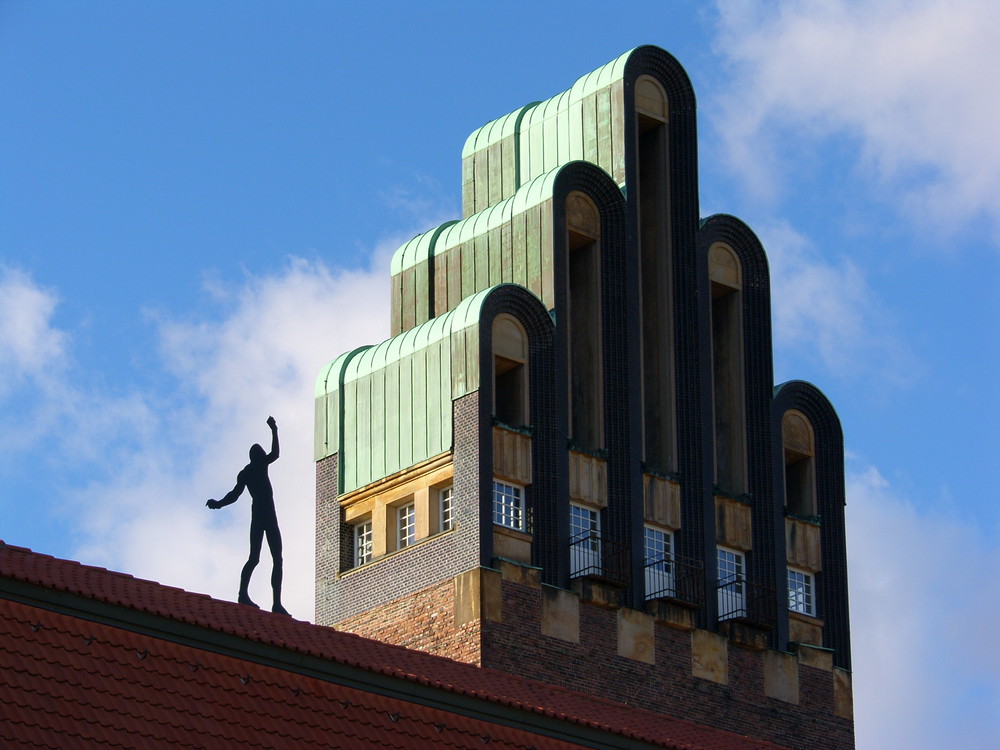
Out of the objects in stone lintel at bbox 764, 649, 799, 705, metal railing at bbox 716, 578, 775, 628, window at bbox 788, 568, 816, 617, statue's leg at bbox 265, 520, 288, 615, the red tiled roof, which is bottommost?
the red tiled roof

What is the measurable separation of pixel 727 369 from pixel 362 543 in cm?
855

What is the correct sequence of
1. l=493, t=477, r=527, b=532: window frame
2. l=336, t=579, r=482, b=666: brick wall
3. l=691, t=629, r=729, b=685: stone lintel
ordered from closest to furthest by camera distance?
l=336, t=579, r=482, b=666: brick wall < l=493, t=477, r=527, b=532: window frame < l=691, t=629, r=729, b=685: stone lintel

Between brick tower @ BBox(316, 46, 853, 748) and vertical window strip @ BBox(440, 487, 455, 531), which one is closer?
brick tower @ BBox(316, 46, 853, 748)

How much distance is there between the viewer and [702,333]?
4944 cm

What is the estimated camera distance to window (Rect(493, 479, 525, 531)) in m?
45.4

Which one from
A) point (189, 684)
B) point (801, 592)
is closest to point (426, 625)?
point (801, 592)

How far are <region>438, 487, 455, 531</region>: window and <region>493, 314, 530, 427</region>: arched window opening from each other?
1755 mm

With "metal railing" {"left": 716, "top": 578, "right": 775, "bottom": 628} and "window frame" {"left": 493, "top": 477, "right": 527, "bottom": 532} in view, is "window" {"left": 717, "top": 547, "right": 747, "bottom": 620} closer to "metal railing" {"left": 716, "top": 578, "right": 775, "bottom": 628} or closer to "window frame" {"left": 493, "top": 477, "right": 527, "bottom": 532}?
"metal railing" {"left": 716, "top": 578, "right": 775, "bottom": 628}

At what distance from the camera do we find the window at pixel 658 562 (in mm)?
46787

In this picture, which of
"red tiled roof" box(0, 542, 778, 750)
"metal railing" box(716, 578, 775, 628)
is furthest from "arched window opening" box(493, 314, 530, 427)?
"red tiled roof" box(0, 542, 778, 750)

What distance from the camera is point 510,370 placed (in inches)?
1843

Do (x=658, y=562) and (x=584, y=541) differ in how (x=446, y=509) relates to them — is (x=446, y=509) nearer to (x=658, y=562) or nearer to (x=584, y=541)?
(x=584, y=541)

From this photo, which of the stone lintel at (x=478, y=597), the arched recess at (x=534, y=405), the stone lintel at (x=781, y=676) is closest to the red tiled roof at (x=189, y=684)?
the stone lintel at (x=478, y=597)

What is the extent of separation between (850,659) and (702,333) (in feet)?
24.4
